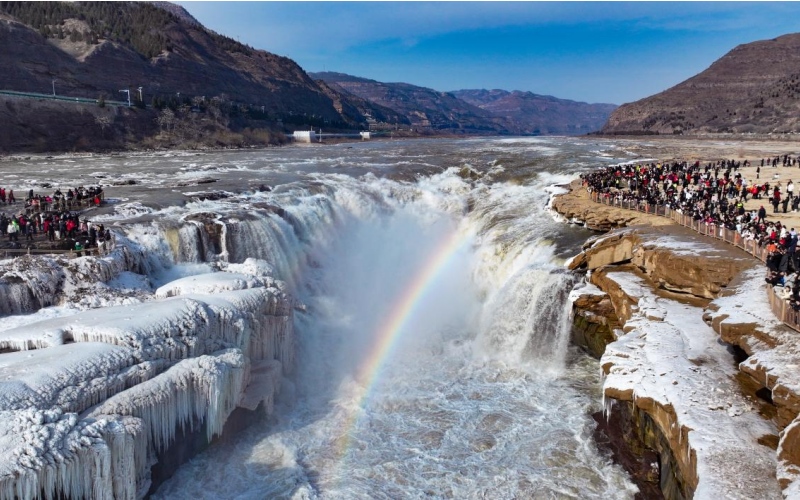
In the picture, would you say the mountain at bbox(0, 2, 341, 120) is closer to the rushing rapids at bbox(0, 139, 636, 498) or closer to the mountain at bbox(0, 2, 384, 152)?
the mountain at bbox(0, 2, 384, 152)

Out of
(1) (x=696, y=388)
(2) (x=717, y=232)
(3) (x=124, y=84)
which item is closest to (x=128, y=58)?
(3) (x=124, y=84)

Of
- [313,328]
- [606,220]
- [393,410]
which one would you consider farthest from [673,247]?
[313,328]

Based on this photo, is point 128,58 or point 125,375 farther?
point 128,58

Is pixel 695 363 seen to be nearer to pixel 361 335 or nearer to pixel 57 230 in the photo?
pixel 361 335

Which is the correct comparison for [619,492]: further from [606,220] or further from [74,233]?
[74,233]

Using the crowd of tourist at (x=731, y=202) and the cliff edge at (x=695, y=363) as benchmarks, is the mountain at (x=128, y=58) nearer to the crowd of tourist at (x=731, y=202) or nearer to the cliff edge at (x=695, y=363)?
the crowd of tourist at (x=731, y=202)
